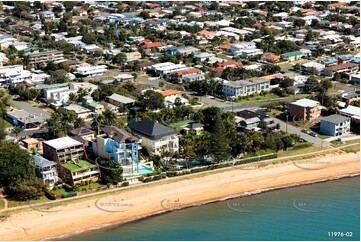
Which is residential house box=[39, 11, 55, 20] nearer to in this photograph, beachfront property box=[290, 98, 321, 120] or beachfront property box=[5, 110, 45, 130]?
beachfront property box=[5, 110, 45, 130]

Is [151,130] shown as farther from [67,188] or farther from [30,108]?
[30,108]

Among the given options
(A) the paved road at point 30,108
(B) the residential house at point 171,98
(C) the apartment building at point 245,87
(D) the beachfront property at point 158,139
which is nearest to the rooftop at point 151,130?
(D) the beachfront property at point 158,139

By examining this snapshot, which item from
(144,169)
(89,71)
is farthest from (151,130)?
(89,71)

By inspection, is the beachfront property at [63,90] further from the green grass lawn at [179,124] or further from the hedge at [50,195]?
the hedge at [50,195]

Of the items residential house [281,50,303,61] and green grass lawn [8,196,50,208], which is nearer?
green grass lawn [8,196,50,208]

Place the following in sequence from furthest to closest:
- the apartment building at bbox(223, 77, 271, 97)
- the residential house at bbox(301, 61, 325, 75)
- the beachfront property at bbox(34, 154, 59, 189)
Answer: the residential house at bbox(301, 61, 325, 75) < the apartment building at bbox(223, 77, 271, 97) < the beachfront property at bbox(34, 154, 59, 189)

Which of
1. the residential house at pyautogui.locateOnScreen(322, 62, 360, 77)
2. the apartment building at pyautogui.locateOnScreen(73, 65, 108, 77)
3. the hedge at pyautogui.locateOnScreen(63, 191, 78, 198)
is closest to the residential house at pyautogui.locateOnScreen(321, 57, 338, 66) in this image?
the residential house at pyautogui.locateOnScreen(322, 62, 360, 77)

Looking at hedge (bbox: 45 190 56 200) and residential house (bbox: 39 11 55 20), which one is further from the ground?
residential house (bbox: 39 11 55 20)
